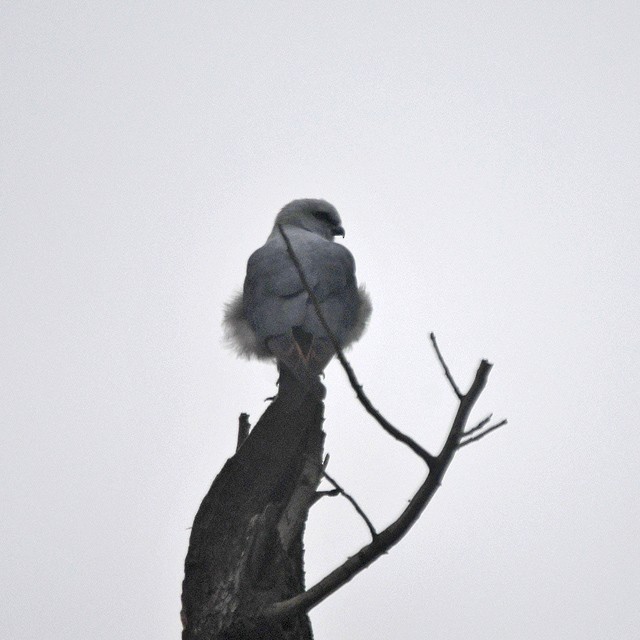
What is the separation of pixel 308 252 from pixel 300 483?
8.96ft


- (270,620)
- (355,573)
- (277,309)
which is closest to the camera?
(355,573)

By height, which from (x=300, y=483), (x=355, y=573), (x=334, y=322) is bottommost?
(x=355, y=573)

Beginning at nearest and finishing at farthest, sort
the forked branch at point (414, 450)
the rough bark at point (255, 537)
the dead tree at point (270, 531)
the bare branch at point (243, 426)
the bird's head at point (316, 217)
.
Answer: the forked branch at point (414, 450)
the dead tree at point (270, 531)
the rough bark at point (255, 537)
the bare branch at point (243, 426)
the bird's head at point (316, 217)

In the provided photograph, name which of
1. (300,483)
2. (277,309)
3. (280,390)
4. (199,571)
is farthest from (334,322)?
(199,571)

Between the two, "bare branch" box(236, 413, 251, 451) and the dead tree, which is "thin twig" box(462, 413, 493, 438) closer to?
the dead tree

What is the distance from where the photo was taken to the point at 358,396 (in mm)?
2430

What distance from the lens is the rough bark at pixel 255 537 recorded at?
331 centimetres

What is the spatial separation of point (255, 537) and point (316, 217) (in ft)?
14.3

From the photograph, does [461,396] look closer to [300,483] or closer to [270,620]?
[270,620]

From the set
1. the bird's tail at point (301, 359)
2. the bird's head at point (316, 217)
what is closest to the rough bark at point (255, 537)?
the bird's tail at point (301, 359)

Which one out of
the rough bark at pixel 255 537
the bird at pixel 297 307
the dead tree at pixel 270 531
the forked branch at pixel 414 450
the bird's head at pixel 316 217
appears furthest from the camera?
the bird's head at pixel 316 217

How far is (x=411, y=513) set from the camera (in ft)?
8.46

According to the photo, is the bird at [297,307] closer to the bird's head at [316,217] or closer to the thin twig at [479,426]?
the bird's head at [316,217]

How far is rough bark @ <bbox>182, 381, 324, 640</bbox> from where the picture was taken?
3312 millimetres
